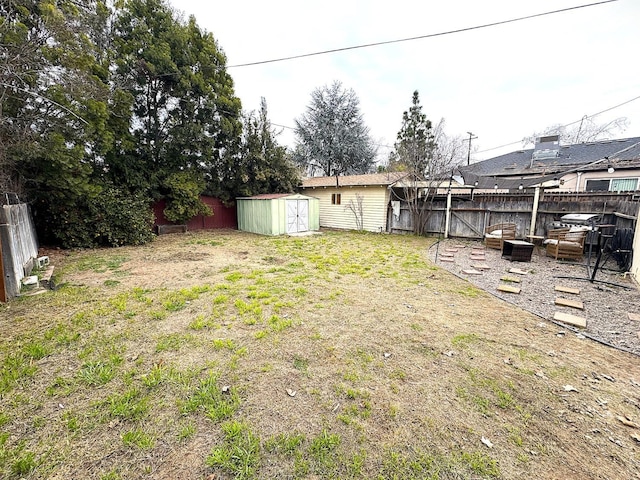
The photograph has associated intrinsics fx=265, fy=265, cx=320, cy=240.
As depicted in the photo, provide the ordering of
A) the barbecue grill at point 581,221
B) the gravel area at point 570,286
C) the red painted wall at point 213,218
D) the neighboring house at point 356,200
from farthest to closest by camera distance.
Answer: the neighboring house at point 356,200 < the red painted wall at point 213,218 < the barbecue grill at point 581,221 < the gravel area at point 570,286

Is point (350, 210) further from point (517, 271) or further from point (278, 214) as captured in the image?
point (517, 271)

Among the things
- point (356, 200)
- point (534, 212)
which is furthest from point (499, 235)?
point (356, 200)

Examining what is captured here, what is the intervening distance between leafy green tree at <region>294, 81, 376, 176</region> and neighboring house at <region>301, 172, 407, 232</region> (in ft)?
21.2

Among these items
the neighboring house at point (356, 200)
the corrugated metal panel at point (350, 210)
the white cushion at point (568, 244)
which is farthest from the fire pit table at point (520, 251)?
the corrugated metal panel at point (350, 210)

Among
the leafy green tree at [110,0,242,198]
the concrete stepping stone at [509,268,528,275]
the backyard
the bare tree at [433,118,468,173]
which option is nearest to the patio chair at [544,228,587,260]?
the concrete stepping stone at [509,268,528,275]

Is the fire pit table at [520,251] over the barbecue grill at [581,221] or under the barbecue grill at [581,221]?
under

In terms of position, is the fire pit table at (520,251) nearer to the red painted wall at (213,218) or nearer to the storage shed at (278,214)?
the storage shed at (278,214)

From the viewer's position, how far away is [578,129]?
21.7 metres

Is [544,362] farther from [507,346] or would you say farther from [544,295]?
[544,295]

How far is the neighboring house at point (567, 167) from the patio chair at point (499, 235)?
49.0 inches

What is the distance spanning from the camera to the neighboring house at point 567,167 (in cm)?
863

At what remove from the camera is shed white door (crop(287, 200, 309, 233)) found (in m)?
11.3

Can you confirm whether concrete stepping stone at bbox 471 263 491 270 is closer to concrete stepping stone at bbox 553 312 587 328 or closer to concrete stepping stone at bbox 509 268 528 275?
concrete stepping stone at bbox 509 268 528 275

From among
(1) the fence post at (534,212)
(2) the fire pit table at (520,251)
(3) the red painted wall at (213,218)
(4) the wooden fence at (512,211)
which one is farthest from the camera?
(3) the red painted wall at (213,218)
